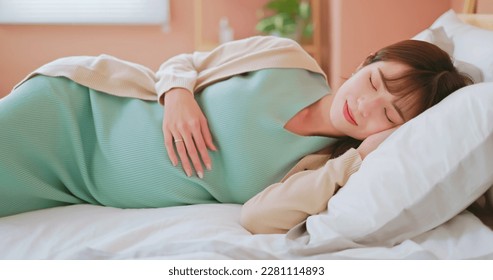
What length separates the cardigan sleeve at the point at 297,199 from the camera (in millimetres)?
1062

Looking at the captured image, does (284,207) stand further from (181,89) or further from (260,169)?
(181,89)

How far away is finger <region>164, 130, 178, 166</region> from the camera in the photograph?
1.23 metres

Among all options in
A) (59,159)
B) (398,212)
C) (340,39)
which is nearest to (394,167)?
(398,212)

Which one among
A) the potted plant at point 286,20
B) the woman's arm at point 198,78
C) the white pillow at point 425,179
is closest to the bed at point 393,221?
the white pillow at point 425,179

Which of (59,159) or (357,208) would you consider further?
(59,159)

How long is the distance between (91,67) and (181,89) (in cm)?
24

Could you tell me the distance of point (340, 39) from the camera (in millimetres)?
2705

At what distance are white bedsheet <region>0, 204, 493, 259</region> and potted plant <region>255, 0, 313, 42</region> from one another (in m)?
2.10

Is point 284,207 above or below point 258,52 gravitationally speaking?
below

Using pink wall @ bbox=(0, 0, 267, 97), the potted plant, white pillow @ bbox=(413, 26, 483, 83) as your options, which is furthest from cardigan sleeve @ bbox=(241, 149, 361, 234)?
pink wall @ bbox=(0, 0, 267, 97)

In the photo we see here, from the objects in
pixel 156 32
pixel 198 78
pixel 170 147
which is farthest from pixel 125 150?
pixel 156 32

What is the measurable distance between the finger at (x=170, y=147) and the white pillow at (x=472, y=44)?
702 millimetres

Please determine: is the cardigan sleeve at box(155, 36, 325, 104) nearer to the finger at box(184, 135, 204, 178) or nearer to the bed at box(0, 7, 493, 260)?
the finger at box(184, 135, 204, 178)
